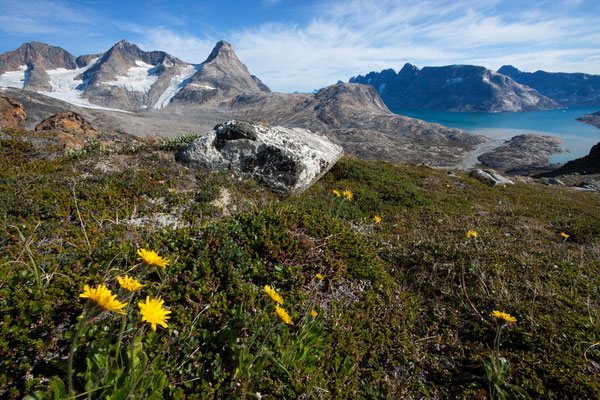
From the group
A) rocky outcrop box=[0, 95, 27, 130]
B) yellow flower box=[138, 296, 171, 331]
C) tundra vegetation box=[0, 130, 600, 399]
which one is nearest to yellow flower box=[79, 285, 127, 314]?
tundra vegetation box=[0, 130, 600, 399]

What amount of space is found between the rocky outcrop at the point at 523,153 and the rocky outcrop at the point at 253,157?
10417 centimetres

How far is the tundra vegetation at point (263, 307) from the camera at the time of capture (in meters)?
2.06

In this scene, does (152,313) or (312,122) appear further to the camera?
(312,122)

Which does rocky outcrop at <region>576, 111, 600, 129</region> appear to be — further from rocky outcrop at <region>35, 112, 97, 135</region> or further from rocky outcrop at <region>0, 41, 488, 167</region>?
rocky outcrop at <region>35, 112, 97, 135</region>

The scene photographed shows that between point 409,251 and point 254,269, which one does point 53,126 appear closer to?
point 254,269

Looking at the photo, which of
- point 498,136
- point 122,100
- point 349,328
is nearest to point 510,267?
point 349,328

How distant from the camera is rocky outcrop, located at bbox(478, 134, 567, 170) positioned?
91.6 m

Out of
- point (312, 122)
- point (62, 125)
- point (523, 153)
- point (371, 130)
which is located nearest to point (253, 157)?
point (62, 125)

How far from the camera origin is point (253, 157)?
30.0 feet

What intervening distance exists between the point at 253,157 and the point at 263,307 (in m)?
6.80

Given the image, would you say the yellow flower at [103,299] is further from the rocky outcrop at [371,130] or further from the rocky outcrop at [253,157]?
the rocky outcrop at [371,130]

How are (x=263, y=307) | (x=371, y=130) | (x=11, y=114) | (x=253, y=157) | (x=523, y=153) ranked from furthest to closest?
(x=371, y=130)
(x=523, y=153)
(x=11, y=114)
(x=253, y=157)
(x=263, y=307)

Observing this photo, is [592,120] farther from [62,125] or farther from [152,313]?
[62,125]

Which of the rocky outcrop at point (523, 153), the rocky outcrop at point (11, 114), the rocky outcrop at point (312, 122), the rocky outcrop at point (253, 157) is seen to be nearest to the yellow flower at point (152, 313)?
the rocky outcrop at point (253, 157)
